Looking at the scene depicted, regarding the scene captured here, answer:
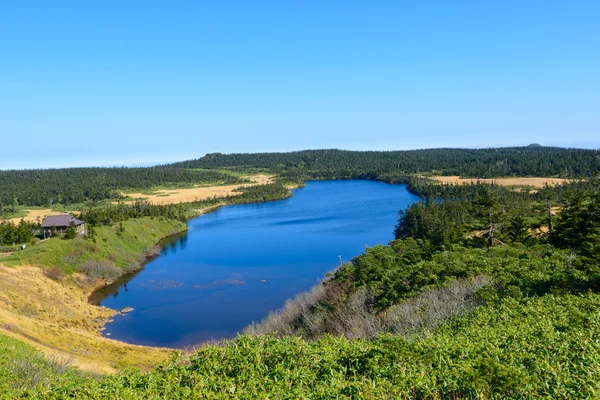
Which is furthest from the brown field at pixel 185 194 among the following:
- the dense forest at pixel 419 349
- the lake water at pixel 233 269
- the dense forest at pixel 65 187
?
the dense forest at pixel 419 349

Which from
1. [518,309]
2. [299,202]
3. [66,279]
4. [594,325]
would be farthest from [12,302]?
[299,202]

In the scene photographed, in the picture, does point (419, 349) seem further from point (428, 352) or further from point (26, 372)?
point (26, 372)

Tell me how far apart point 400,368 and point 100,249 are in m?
61.1

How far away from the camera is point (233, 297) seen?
5128 centimetres

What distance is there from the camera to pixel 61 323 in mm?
39375

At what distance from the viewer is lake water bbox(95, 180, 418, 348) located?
43.8 meters

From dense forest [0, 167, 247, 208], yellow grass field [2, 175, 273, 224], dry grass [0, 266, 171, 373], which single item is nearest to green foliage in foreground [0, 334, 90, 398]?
dry grass [0, 266, 171, 373]

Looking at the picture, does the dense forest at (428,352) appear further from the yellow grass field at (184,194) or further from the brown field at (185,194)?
the brown field at (185,194)

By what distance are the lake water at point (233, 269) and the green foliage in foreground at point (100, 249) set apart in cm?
354

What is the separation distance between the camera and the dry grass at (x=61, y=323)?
95.9 feet

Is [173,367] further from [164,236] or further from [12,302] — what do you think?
[164,236]

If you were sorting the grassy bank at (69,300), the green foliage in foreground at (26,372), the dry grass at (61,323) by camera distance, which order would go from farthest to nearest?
the grassy bank at (69,300) → the dry grass at (61,323) → the green foliage in foreground at (26,372)

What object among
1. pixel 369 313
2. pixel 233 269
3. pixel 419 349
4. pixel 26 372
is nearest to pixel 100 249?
pixel 233 269

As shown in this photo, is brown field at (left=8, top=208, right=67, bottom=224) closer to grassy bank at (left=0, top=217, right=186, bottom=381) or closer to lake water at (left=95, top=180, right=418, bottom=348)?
lake water at (left=95, top=180, right=418, bottom=348)
